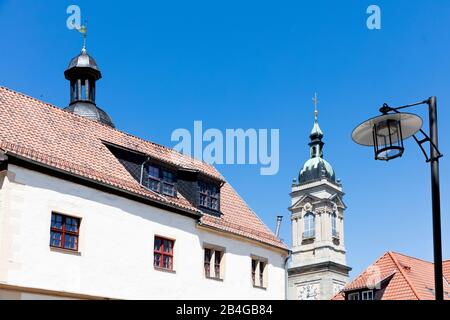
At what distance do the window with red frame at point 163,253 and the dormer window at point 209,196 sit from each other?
3.75 meters

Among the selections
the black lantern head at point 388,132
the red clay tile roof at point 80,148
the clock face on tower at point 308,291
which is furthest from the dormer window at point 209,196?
the clock face on tower at point 308,291

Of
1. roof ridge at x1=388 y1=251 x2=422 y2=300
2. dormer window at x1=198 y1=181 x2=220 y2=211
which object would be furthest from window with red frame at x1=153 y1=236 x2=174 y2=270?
roof ridge at x1=388 y1=251 x2=422 y2=300

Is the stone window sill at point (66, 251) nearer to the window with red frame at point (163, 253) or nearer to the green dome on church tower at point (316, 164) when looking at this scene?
the window with red frame at point (163, 253)

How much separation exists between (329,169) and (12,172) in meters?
84.1

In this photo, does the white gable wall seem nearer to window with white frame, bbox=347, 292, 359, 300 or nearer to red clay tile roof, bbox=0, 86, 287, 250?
red clay tile roof, bbox=0, 86, 287, 250

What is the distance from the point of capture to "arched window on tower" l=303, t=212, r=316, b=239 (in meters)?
98.6

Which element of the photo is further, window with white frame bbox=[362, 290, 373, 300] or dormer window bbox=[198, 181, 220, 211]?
window with white frame bbox=[362, 290, 373, 300]

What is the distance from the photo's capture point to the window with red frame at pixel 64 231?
76.8ft

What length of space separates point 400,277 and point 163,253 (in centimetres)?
1681

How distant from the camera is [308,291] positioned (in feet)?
310

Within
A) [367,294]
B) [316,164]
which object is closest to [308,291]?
[316,164]

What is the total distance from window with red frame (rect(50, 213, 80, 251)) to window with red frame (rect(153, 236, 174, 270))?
13.1 feet

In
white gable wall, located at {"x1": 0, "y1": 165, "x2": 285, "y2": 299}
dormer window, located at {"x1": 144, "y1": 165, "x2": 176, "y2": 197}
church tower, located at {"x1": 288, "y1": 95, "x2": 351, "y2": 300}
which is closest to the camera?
white gable wall, located at {"x1": 0, "y1": 165, "x2": 285, "y2": 299}

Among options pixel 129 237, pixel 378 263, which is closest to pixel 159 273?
pixel 129 237
